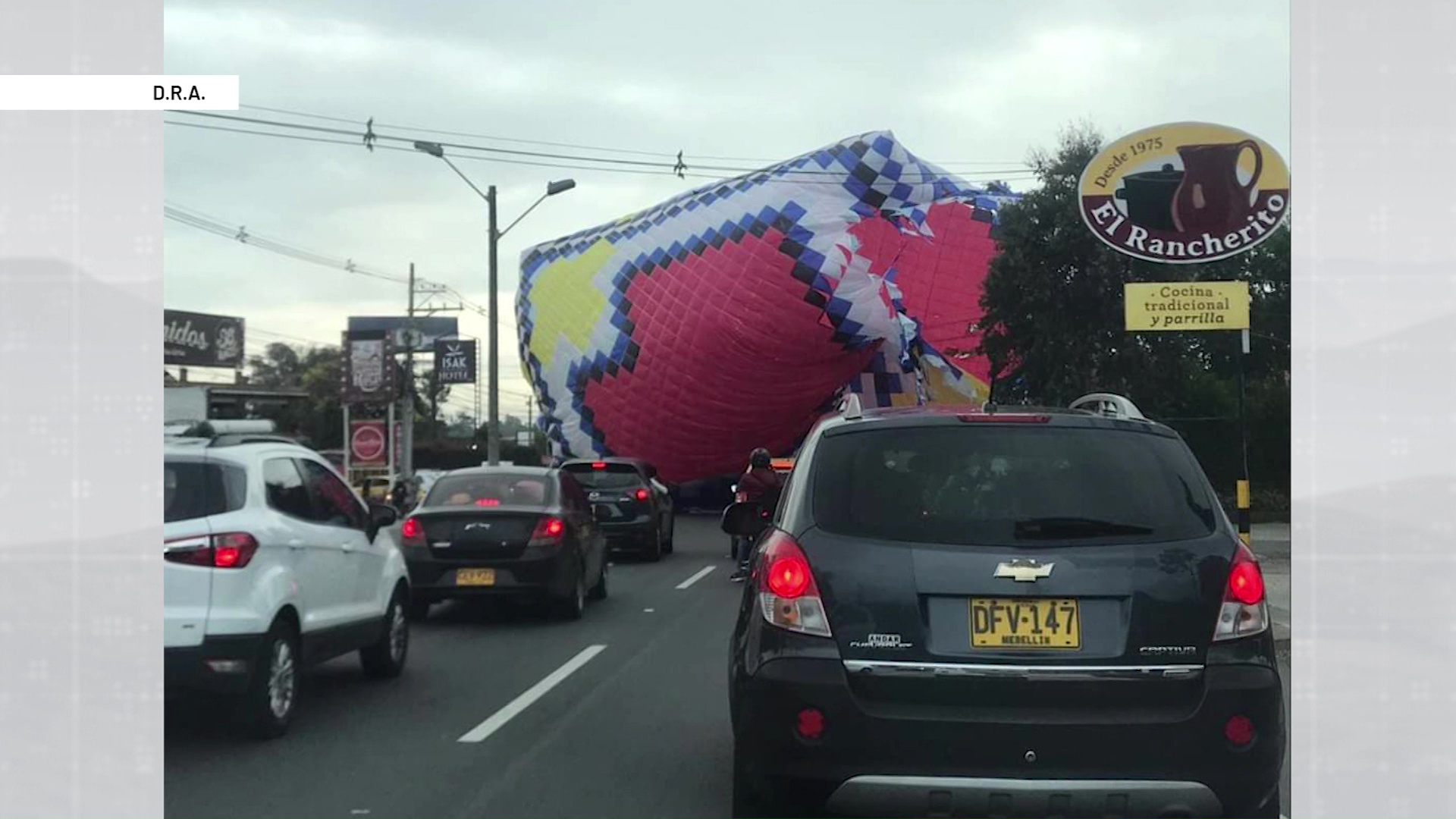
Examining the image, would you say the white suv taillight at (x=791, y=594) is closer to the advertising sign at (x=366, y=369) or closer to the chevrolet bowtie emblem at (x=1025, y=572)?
the chevrolet bowtie emblem at (x=1025, y=572)

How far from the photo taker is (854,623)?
4625 millimetres

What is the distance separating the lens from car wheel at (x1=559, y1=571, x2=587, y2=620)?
1284 centimetres

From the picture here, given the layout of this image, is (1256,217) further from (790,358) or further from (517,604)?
(790,358)

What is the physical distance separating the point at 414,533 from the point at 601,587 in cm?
275

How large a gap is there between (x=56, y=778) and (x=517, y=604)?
8.23m

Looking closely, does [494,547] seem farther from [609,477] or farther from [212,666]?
[609,477]

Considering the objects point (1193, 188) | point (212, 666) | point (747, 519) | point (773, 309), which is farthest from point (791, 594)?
point (773, 309)

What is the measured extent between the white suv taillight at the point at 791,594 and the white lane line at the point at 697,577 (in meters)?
11.6

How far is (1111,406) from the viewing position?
19.0ft

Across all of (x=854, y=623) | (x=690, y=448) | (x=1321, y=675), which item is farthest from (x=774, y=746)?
(x=690, y=448)

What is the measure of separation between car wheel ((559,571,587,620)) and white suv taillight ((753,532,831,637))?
26.5 feet

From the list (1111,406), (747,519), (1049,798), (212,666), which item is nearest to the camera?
(1049,798)

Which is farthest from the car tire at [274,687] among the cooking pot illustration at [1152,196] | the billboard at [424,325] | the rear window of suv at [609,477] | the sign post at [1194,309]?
the billboard at [424,325]

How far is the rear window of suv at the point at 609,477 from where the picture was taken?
2075 centimetres
